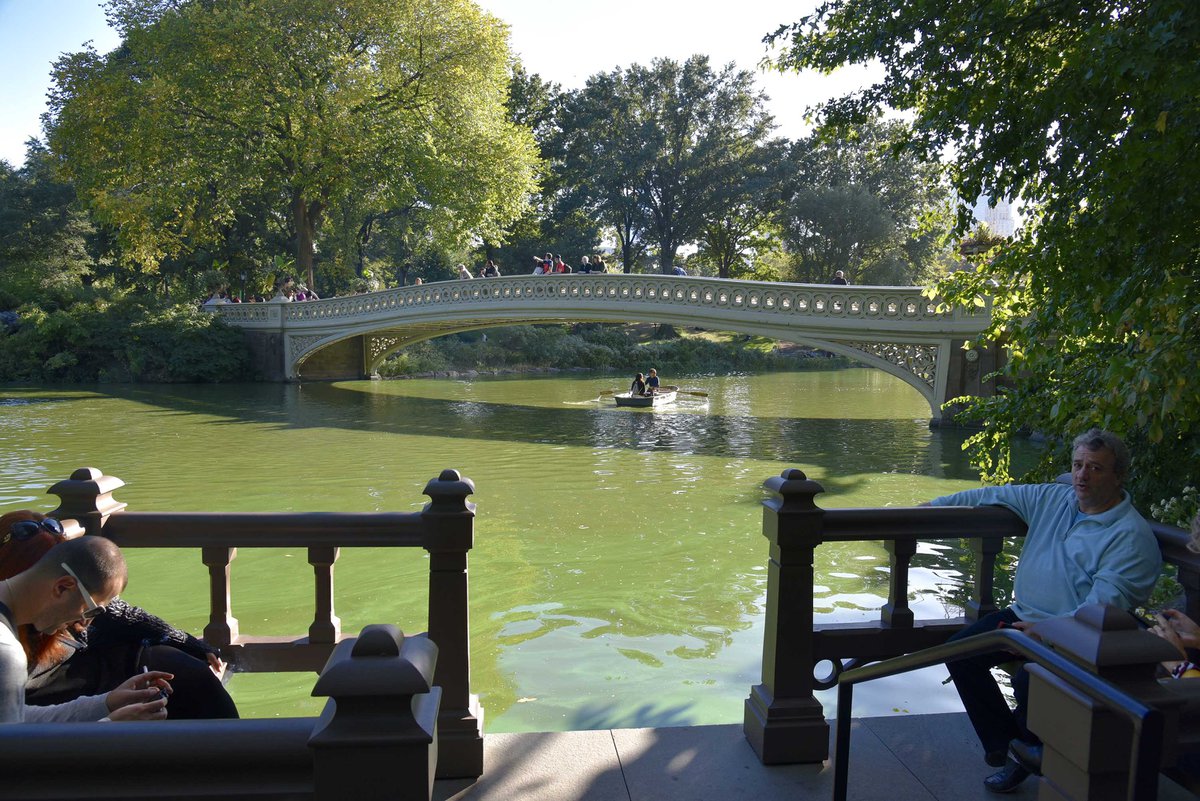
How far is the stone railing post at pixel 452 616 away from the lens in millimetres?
2713

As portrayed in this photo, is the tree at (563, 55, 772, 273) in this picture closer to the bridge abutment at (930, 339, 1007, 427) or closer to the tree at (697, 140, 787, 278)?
the tree at (697, 140, 787, 278)

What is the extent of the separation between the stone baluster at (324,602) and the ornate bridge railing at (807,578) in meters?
1.45

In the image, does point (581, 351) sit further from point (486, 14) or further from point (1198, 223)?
point (1198, 223)

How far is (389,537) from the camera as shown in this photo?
2.77m

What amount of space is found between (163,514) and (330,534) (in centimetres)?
60

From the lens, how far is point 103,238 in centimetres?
3741

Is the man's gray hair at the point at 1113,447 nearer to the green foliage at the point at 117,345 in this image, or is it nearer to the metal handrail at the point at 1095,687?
the metal handrail at the point at 1095,687

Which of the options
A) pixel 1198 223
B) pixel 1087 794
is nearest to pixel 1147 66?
pixel 1198 223

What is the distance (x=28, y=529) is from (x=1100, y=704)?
7.77ft

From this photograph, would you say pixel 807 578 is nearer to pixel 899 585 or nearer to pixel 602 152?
pixel 899 585

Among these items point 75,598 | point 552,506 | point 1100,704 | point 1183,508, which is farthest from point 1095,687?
point 552,506

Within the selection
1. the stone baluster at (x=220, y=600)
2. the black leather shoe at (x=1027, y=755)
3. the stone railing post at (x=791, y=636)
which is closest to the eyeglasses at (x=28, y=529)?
the stone baluster at (x=220, y=600)

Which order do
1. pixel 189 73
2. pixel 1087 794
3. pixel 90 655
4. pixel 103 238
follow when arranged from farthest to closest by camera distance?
pixel 103 238
pixel 189 73
pixel 90 655
pixel 1087 794

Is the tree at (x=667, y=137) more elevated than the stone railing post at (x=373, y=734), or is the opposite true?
the tree at (x=667, y=137)
